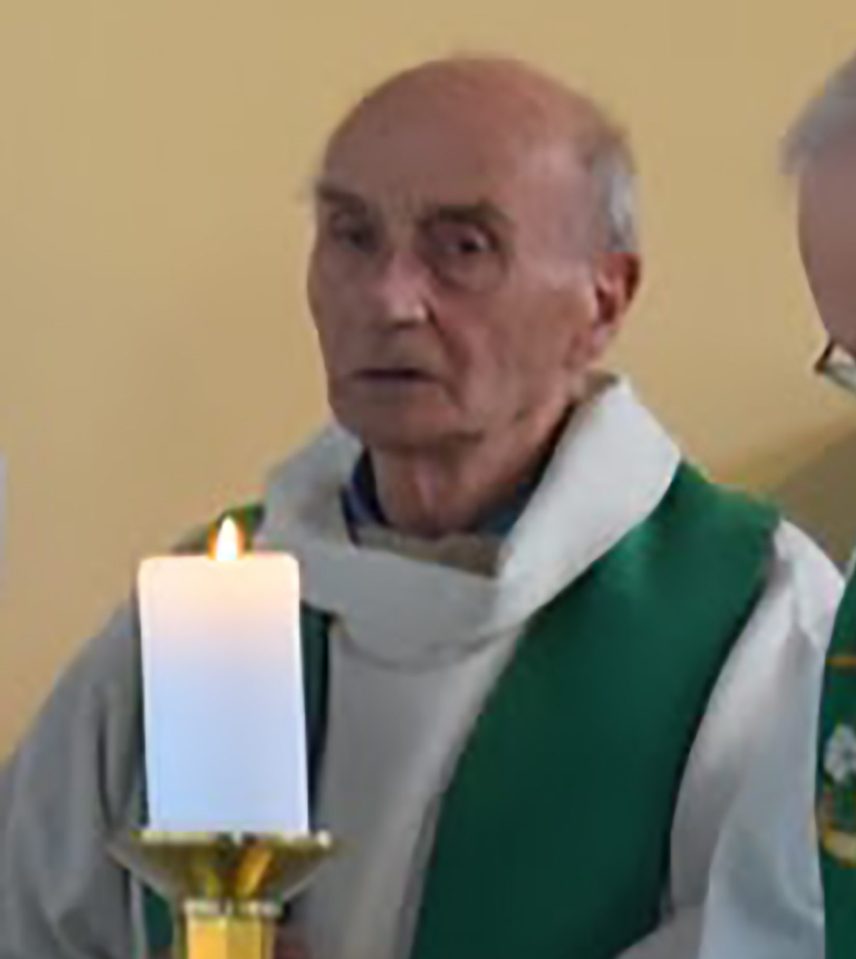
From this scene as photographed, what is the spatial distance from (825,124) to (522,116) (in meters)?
0.40

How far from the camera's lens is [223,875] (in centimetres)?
60

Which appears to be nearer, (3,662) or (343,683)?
(343,683)

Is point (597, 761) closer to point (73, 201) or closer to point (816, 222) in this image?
point (816, 222)

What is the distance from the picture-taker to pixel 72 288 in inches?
69.7

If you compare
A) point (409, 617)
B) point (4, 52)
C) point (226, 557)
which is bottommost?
point (409, 617)

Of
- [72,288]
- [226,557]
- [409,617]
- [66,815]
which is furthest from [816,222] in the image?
[72,288]

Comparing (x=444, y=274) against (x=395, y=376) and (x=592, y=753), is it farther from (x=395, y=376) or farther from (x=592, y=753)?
(x=592, y=753)

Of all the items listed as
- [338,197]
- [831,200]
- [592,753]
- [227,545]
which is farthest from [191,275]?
[227,545]

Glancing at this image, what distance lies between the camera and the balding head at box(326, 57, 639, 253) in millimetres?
1309

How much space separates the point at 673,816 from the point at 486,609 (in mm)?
147

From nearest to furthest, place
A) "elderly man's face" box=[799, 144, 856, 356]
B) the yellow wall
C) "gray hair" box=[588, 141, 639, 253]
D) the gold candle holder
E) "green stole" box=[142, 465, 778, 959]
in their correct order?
the gold candle holder, "elderly man's face" box=[799, 144, 856, 356], "green stole" box=[142, 465, 778, 959], "gray hair" box=[588, 141, 639, 253], the yellow wall

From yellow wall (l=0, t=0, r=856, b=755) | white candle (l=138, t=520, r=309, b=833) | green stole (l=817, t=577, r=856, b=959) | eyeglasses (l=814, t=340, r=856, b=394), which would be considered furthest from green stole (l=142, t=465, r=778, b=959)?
white candle (l=138, t=520, r=309, b=833)

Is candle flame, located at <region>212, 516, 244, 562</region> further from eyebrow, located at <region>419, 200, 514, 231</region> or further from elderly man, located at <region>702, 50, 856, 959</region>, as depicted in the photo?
eyebrow, located at <region>419, 200, 514, 231</region>

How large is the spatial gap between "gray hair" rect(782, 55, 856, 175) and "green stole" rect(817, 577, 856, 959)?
0.69 ft
